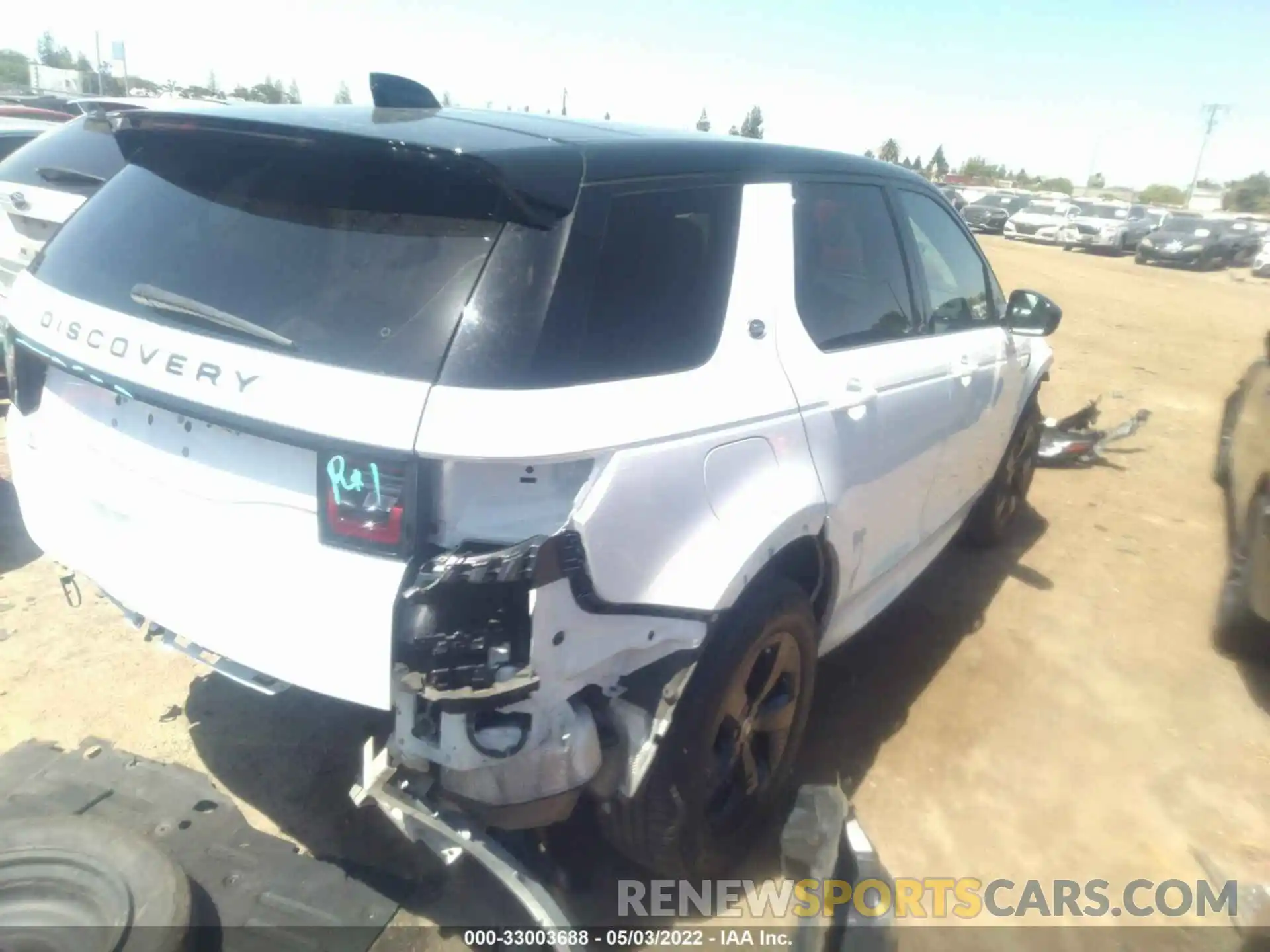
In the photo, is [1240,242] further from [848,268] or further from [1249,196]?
[1249,196]

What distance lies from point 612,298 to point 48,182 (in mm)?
4668

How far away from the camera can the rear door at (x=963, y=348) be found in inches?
142

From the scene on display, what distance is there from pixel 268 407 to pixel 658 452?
0.83 meters

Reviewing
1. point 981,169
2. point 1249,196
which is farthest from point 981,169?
point 1249,196

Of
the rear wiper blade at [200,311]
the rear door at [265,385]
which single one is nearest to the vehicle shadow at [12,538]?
the rear door at [265,385]

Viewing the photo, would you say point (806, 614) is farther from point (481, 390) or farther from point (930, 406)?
point (481, 390)

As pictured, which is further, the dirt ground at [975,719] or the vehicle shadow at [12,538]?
the vehicle shadow at [12,538]

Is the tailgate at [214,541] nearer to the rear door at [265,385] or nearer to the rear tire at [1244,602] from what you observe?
the rear door at [265,385]

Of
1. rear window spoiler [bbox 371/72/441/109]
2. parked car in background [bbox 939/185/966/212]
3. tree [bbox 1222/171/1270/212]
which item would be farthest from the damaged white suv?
tree [bbox 1222/171/1270/212]

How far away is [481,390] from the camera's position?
179cm

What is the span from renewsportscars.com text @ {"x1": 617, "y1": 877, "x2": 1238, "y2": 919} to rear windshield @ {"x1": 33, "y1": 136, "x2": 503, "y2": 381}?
1.69 metres

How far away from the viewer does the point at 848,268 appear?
3.01m

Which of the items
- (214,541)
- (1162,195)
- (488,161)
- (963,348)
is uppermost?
(488,161)

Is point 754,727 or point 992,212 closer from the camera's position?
point 754,727
